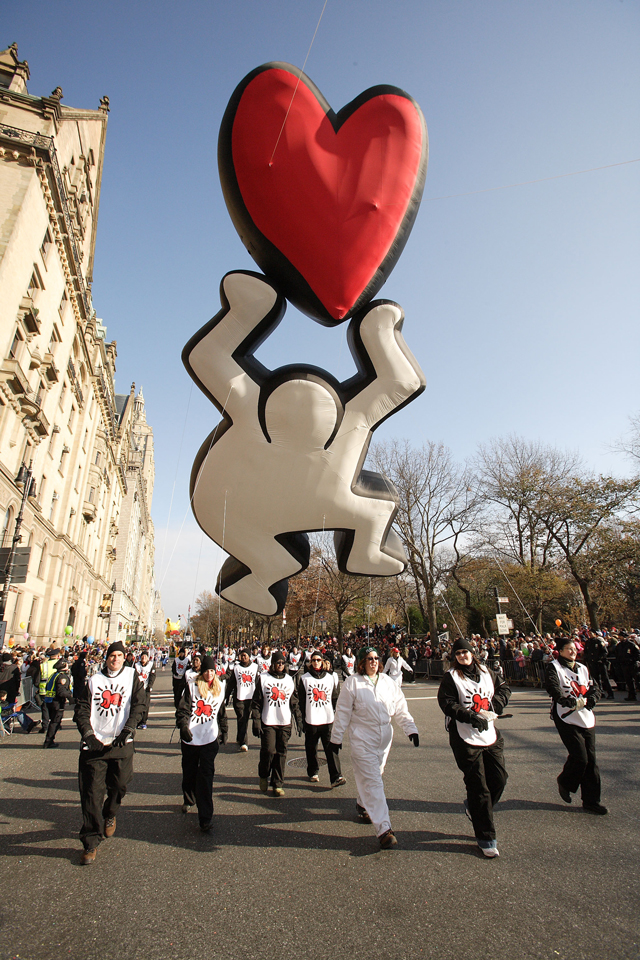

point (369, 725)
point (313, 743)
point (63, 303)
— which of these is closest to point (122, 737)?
point (369, 725)

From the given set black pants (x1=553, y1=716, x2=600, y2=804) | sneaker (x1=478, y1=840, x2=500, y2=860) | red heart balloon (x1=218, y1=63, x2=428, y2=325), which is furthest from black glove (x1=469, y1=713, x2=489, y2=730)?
red heart balloon (x1=218, y1=63, x2=428, y2=325)

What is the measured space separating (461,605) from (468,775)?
3984 cm

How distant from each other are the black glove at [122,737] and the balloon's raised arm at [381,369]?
4.19 m

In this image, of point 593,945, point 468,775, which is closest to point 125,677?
point 468,775

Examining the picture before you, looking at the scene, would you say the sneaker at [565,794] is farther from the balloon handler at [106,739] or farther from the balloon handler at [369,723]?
the balloon handler at [106,739]

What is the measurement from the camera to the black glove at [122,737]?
4523mm

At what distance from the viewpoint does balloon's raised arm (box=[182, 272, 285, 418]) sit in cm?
609

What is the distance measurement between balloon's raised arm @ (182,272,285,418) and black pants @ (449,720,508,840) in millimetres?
4249

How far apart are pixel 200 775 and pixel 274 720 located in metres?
1.79

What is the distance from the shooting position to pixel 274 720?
6.37m

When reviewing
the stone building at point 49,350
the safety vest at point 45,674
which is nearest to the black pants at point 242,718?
the safety vest at point 45,674

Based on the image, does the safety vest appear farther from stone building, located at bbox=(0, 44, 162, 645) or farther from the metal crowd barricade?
the metal crowd barricade

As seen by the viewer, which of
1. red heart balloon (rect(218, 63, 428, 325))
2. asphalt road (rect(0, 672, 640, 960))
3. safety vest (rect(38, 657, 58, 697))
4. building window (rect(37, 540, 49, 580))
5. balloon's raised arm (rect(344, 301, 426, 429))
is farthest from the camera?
building window (rect(37, 540, 49, 580))

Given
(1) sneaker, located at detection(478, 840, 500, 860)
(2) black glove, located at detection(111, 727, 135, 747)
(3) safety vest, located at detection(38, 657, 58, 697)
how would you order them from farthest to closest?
(3) safety vest, located at detection(38, 657, 58, 697) → (2) black glove, located at detection(111, 727, 135, 747) → (1) sneaker, located at detection(478, 840, 500, 860)
